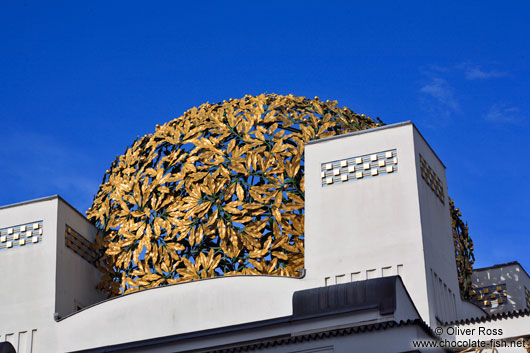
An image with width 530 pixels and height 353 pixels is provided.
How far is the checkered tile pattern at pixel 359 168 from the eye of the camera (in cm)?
1892

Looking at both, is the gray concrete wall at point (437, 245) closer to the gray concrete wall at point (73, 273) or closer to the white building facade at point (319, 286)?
the white building facade at point (319, 286)

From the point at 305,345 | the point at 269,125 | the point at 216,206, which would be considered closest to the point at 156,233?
the point at 216,206

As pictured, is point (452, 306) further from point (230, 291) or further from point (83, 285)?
point (83, 285)

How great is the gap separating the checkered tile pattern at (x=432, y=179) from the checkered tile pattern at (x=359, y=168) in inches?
20.2

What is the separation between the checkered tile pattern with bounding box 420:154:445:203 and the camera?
754 inches

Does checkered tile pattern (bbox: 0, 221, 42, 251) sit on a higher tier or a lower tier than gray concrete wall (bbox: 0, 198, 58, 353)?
higher

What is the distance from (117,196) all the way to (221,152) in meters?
2.00

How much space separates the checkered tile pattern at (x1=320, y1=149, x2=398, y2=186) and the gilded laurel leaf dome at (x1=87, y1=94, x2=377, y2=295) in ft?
1.89

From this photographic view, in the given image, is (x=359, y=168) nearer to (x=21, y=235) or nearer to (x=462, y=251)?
(x=462, y=251)

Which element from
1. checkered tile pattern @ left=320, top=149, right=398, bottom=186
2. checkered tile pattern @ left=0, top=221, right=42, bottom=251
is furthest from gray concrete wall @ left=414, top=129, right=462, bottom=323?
checkered tile pattern @ left=0, top=221, right=42, bottom=251

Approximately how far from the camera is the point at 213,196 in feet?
64.0

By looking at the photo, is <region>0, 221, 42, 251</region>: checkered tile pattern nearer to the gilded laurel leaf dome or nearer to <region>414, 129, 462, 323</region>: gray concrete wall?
the gilded laurel leaf dome

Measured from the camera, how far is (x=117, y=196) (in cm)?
2066

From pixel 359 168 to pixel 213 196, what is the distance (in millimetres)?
2325
